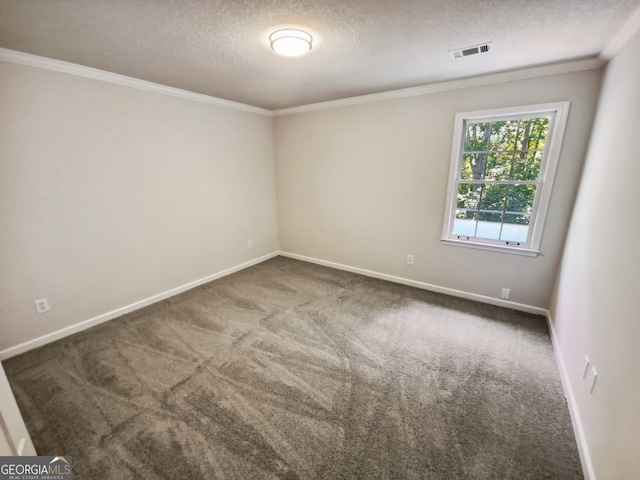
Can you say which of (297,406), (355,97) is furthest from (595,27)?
(297,406)

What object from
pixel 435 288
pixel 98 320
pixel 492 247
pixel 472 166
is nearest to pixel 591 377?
pixel 492 247

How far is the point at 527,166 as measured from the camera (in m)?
2.54

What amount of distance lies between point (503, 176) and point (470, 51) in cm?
130

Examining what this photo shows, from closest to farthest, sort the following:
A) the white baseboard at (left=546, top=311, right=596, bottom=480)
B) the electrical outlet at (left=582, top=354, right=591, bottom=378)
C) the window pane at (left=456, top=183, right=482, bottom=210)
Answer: the white baseboard at (left=546, top=311, right=596, bottom=480)
the electrical outlet at (left=582, top=354, right=591, bottom=378)
the window pane at (left=456, top=183, right=482, bottom=210)

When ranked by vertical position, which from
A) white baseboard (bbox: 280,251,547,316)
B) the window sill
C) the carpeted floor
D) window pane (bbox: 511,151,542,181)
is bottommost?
the carpeted floor

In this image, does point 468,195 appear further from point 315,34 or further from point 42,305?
point 42,305

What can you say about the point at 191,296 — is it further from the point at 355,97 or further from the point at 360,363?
the point at 355,97

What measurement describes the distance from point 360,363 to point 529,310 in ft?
6.60

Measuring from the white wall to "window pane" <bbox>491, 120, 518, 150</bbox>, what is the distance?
584mm

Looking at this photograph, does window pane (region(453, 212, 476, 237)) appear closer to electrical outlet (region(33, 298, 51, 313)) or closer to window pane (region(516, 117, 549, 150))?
window pane (region(516, 117, 549, 150))

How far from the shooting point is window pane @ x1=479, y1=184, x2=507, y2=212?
2703 millimetres

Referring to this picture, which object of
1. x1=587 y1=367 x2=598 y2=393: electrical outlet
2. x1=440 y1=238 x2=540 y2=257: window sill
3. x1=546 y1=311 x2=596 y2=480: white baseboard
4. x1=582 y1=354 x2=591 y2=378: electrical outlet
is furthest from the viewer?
x1=440 y1=238 x2=540 y2=257: window sill

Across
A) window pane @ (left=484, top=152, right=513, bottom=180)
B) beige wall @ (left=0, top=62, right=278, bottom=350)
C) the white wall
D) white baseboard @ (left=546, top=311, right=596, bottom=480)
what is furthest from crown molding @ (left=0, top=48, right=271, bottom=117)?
white baseboard @ (left=546, top=311, right=596, bottom=480)

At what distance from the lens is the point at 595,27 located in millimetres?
1605
